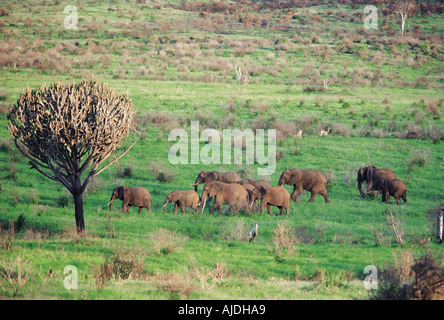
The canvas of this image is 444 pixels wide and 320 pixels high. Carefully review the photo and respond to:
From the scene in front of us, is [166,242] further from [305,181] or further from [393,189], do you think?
[393,189]

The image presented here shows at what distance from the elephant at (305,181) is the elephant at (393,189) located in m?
2.16

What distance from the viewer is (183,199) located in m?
17.7

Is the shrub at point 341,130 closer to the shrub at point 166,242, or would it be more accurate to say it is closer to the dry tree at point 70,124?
the shrub at point 166,242

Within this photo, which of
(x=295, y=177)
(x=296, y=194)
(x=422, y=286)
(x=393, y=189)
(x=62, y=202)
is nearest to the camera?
(x=422, y=286)

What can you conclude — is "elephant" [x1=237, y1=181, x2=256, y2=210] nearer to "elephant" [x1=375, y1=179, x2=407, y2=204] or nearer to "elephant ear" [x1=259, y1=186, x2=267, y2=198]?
"elephant ear" [x1=259, y1=186, x2=267, y2=198]

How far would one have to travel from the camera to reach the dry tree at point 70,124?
13914 mm

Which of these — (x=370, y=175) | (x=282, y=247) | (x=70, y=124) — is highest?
(x=70, y=124)

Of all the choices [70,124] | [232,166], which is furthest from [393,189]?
[70,124]

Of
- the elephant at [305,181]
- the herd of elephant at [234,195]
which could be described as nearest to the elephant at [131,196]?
the herd of elephant at [234,195]

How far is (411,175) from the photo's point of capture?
22.3 m

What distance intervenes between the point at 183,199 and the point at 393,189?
802cm

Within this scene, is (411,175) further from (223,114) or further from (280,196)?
(223,114)

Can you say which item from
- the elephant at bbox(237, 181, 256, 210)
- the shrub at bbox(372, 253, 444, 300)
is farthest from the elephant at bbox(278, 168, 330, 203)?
the shrub at bbox(372, 253, 444, 300)
